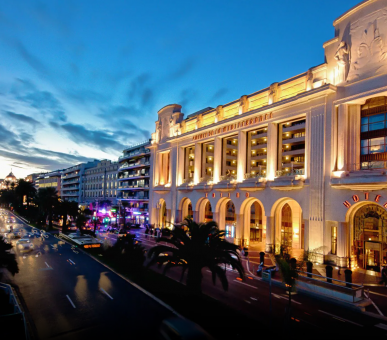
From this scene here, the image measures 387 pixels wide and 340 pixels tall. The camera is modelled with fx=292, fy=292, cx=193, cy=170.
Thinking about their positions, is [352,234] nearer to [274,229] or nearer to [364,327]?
[274,229]

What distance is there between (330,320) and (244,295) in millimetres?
5270

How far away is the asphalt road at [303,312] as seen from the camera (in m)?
13.3

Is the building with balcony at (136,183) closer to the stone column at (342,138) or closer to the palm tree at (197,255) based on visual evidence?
the stone column at (342,138)

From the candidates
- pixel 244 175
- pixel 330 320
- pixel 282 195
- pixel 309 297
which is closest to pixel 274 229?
pixel 282 195

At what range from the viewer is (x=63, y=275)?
22.7m

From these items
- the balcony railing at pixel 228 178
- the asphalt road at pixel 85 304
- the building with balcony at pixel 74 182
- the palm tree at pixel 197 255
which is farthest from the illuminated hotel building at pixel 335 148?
the building with balcony at pixel 74 182

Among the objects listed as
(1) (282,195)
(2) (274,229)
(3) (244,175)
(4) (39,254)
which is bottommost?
(4) (39,254)

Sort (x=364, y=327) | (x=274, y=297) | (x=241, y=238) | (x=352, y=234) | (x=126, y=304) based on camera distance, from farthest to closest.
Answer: (x=241, y=238), (x=352, y=234), (x=274, y=297), (x=126, y=304), (x=364, y=327)

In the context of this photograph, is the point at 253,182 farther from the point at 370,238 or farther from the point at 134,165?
the point at 134,165

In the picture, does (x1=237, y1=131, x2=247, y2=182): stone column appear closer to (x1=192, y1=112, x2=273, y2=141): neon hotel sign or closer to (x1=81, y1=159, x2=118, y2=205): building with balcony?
(x1=192, y1=112, x2=273, y2=141): neon hotel sign

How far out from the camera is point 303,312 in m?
15.7

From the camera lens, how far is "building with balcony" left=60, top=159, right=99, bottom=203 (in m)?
109

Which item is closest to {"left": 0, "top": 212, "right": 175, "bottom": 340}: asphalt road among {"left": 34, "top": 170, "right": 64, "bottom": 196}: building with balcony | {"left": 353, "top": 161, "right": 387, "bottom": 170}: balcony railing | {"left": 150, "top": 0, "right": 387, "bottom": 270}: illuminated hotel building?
{"left": 150, "top": 0, "right": 387, "bottom": 270}: illuminated hotel building

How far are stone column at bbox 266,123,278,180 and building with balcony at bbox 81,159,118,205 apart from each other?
57.3 metres
